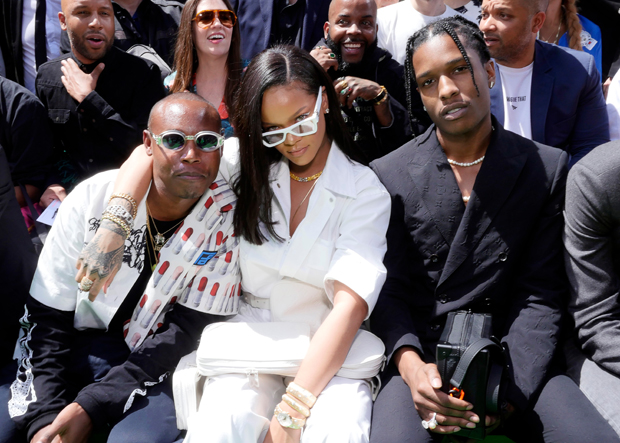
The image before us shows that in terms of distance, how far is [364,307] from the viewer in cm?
266

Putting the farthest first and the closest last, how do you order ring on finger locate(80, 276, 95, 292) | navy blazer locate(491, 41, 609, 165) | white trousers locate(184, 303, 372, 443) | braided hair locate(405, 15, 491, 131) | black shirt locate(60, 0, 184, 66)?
black shirt locate(60, 0, 184, 66) < navy blazer locate(491, 41, 609, 165) < braided hair locate(405, 15, 491, 131) < ring on finger locate(80, 276, 95, 292) < white trousers locate(184, 303, 372, 443)

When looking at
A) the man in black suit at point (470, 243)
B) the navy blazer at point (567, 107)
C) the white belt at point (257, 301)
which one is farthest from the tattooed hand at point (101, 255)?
the navy blazer at point (567, 107)

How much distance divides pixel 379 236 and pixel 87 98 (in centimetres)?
211

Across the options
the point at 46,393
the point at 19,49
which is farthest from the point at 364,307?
the point at 19,49

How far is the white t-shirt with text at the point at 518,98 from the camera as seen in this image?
3.73m

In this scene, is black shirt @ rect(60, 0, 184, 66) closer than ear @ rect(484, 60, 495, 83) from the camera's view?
No

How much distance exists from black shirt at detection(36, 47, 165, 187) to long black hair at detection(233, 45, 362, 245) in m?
1.16

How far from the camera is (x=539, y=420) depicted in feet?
8.16

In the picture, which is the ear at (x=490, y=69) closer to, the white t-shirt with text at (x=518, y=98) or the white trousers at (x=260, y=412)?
the white t-shirt with text at (x=518, y=98)

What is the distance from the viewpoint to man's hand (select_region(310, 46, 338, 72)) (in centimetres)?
373

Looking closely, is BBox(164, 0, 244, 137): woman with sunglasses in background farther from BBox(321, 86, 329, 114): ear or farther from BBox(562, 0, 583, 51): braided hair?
BBox(562, 0, 583, 51): braided hair

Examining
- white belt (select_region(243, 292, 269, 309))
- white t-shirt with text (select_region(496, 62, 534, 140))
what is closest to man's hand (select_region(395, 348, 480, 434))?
white belt (select_region(243, 292, 269, 309))

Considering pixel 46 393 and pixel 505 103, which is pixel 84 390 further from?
pixel 505 103

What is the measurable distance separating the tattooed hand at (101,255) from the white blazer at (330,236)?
1.93 ft
